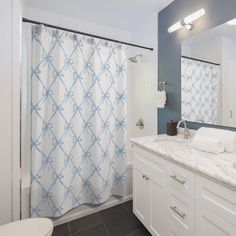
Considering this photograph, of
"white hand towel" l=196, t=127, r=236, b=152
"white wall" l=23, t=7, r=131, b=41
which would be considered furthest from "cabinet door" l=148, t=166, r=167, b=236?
"white wall" l=23, t=7, r=131, b=41

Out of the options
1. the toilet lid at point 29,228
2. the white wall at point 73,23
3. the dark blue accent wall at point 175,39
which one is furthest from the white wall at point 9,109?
the dark blue accent wall at point 175,39

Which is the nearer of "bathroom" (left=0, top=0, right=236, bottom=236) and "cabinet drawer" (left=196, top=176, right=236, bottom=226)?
"cabinet drawer" (left=196, top=176, right=236, bottom=226)

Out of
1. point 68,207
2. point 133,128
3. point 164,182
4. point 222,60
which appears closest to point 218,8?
point 222,60

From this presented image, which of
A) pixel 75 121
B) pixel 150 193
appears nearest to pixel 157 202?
pixel 150 193

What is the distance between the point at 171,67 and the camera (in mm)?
1902

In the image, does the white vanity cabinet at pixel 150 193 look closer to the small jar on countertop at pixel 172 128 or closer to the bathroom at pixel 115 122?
the bathroom at pixel 115 122

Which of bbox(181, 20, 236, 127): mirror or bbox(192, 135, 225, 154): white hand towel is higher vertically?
bbox(181, 20, 236, 127): mirror

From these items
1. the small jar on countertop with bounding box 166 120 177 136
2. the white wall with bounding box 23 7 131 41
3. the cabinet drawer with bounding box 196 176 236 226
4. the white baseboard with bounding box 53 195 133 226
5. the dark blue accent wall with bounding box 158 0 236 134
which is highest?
the white wall with bounding box 23 7 131 41

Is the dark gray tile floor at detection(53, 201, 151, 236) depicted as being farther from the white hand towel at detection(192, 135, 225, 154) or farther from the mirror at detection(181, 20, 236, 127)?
the mirror at detection(181, 20, 236, 127)

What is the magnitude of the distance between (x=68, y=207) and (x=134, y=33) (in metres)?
2.48

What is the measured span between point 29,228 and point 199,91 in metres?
1.81

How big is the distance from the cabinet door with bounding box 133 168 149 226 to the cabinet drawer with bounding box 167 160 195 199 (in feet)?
1.19

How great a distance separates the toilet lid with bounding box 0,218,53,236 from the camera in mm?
961

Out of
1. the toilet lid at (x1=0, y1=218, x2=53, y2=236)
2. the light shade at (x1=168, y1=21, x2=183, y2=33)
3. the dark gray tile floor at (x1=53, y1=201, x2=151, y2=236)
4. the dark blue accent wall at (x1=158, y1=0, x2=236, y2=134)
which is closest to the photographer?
the toilet lid at (x1=0, y1=218, x2=53, y2=236)
